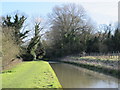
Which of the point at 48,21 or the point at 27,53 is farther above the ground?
the point at 48,21

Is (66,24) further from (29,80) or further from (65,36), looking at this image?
(29,80)

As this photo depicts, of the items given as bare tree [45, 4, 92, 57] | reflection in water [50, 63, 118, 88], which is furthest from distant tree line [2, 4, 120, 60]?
reflection in water [50, 63, 118, 88]

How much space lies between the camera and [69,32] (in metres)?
46.8

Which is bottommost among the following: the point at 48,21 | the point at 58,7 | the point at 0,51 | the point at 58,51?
the point at 58,51

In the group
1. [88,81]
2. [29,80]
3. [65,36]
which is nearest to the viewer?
[29,80]

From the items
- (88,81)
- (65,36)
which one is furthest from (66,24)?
(88,81)

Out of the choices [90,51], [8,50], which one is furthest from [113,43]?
[8,50]

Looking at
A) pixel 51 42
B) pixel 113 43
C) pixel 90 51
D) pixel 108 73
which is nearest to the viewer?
pixel 108 73

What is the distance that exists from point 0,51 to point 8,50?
2.25m

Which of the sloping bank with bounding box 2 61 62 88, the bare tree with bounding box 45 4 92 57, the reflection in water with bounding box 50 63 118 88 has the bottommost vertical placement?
the reflection in water with bounding box 50 63 118 88

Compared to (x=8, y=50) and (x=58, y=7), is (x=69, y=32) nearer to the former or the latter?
(x=58, y=7)

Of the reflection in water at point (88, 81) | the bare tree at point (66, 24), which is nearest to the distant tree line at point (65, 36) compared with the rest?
the bare tree at point (66, 24)

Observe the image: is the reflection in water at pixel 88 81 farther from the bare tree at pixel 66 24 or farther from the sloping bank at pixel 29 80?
the bare tree at pixel 66 24

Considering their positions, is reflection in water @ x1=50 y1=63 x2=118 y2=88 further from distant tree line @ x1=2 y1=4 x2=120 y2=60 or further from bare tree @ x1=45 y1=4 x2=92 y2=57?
bare tree @ x1=45 y1=4 x2=92 y2=57
